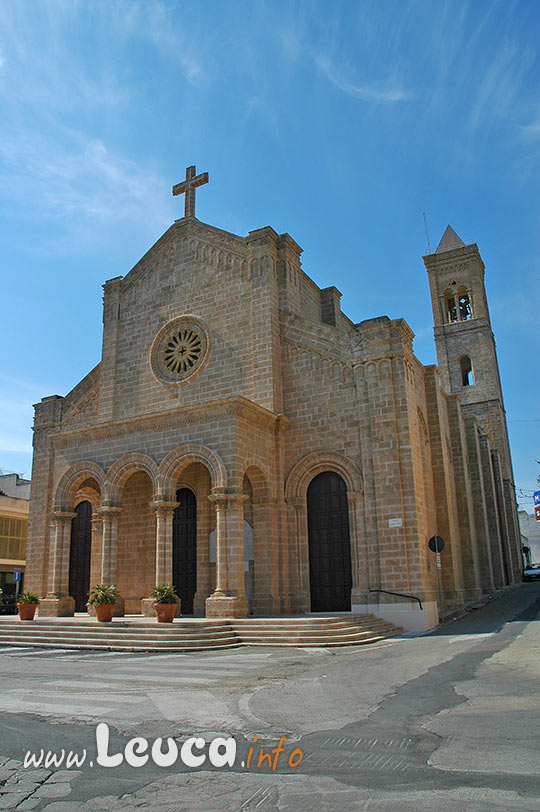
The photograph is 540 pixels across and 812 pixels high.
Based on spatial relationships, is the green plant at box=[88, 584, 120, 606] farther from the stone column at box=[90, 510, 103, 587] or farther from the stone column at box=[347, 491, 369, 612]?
the stone column at box=[347, 491, 369, 612]

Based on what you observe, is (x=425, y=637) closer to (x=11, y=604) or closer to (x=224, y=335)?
(x=224, y=335)

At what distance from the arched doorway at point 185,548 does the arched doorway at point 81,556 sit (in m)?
4.65

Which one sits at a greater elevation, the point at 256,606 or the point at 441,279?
the point at 441,279

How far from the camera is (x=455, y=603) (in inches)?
938

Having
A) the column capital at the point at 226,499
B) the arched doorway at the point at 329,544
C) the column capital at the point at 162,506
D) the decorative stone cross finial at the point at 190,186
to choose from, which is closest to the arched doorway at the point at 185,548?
the column capital at the point at 162,506

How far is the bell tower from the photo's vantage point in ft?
172

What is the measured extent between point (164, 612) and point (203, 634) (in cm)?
161

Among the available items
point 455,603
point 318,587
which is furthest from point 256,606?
point 455,603

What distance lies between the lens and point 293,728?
682 centimetres

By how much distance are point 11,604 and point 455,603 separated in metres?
20.1

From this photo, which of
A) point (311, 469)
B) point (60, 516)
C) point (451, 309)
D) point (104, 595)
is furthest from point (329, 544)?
point (451, 309)

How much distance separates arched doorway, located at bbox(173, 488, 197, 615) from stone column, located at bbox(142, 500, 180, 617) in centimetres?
232

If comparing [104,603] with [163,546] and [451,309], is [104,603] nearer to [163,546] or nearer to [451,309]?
[163,546]

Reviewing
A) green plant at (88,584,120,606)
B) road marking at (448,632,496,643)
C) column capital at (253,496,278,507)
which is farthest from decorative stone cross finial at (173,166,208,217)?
road marking at (448,632,496,643)
